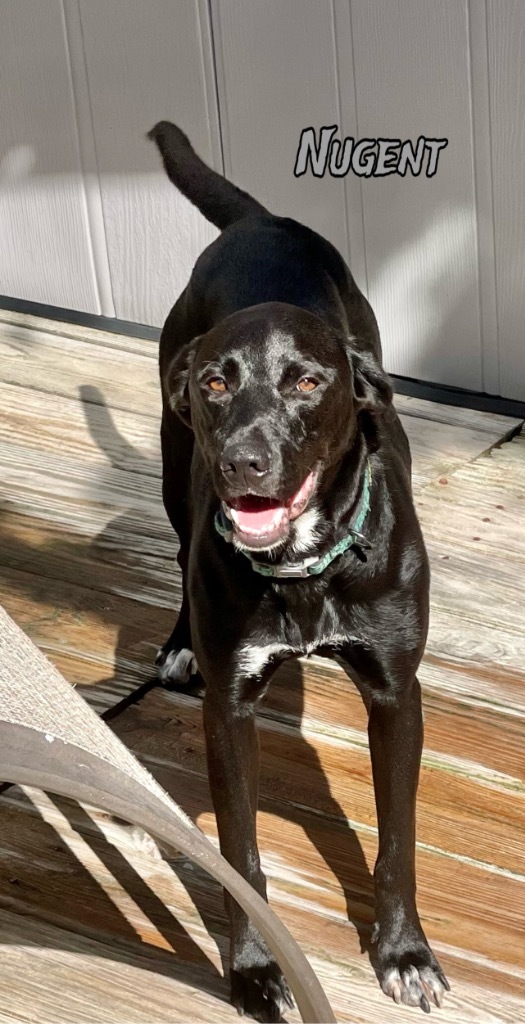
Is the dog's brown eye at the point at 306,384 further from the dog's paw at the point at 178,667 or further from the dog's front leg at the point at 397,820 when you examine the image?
the dog's paw at the point at 178,667

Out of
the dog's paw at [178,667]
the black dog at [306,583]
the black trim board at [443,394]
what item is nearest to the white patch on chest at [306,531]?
the black dog at [306,583]

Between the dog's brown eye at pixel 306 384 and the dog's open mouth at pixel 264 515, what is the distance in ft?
0.47

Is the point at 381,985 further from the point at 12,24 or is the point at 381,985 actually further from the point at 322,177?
the point at 12,24

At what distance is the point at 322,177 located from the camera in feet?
14.4

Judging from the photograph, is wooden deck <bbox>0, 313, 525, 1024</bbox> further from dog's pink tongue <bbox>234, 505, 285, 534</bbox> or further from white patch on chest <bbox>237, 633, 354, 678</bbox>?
dog's pink tongue <bbox>234, 505, 285, 534</bbox>

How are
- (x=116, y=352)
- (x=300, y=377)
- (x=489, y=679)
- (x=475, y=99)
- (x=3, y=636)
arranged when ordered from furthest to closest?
(x=116, y=352)
(x=475, y=99)
(x=489, y=679)
(x=300, y=377)
(x=3, y=636)

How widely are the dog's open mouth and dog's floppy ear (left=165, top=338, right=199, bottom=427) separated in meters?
0.29

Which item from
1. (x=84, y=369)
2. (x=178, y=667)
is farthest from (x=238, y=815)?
(x=84, y=369)

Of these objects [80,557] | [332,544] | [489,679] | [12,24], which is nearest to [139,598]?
[80,557]

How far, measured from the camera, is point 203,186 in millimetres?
3197

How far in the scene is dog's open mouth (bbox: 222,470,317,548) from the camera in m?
2.13

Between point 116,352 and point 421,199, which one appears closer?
point 421,199

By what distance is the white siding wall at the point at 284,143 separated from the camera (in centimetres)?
404

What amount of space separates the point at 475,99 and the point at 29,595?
202 cm
